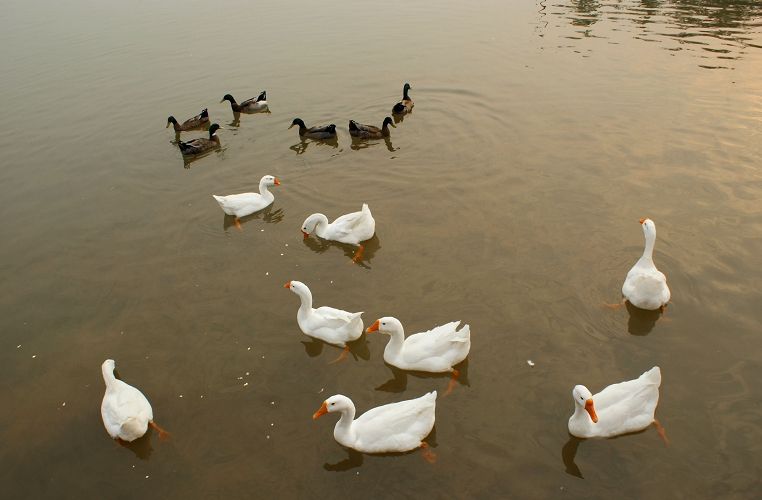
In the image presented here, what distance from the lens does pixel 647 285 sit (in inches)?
284

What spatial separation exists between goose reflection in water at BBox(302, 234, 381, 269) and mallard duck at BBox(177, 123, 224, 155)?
489 cm

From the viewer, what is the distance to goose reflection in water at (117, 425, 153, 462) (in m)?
6.16

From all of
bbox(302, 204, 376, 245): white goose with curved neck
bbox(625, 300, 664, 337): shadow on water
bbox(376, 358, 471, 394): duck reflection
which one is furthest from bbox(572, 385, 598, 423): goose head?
bbox(302, 204, 376, 245): white goose with curved neck

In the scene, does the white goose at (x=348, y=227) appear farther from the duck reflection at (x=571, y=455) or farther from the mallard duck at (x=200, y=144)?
the mallard duck at (x=200, y=144)

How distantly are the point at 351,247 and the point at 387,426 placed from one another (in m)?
4.17

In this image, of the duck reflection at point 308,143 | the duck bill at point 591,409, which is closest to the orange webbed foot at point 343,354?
the duck bill at point 591,409

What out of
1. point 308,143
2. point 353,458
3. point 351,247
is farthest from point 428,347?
point 308,143

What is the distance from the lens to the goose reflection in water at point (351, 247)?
9.05m

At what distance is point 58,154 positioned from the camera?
43.0 feet

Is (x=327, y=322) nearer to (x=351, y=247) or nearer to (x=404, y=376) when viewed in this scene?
(x=404, y=376)

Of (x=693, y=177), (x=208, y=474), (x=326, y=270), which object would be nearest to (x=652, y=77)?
(x=693, y=177)

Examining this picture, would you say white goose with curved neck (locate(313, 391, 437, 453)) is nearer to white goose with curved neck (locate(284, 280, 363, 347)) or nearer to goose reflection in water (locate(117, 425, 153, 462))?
white goose with curved neck (locate(284, 280, 363, 347))

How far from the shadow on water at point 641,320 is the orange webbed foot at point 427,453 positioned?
3.52 metres

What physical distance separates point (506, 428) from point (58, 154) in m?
13.0
